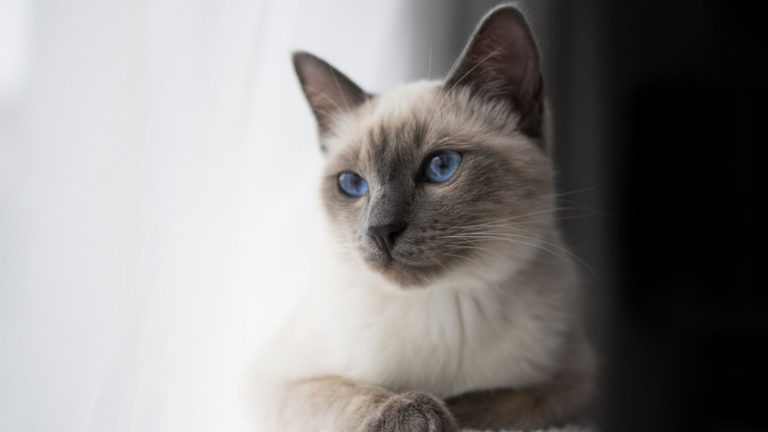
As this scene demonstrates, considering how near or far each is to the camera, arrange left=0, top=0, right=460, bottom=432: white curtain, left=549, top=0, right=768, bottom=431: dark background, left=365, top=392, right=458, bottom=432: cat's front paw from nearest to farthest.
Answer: left=0, top=0, right=460, bottom=432: white curtain, left=365, top=392, right=458, bottom=432: cat's front paw, left=549, top=0, right=768, bottom=431: dark background

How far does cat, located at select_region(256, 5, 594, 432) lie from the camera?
0.99 meters

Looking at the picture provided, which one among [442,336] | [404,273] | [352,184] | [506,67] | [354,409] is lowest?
[354,409]

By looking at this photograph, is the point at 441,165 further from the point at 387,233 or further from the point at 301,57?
the point at 301,57

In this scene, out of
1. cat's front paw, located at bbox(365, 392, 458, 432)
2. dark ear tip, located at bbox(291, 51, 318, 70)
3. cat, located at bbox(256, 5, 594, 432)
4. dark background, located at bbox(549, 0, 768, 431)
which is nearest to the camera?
cat's front paw, located at bbox(365, 392, 458, 432)

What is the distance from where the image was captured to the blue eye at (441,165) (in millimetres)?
1045

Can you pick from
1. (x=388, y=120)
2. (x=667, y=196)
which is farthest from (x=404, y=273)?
(x=667, y=196)

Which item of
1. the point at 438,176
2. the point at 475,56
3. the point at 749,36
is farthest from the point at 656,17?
Answer: the point at 438,176

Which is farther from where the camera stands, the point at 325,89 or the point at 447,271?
the point at 325,89

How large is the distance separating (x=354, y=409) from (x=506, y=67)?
0.66 meters

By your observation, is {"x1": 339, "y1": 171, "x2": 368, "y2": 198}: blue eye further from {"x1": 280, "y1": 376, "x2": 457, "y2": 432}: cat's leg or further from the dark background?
the dark background

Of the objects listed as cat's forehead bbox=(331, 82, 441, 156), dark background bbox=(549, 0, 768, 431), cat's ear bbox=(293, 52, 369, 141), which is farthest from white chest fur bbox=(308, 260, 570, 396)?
dark background bbox=(549, 0, 768, 431)

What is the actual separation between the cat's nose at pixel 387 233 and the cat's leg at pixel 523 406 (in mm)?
292

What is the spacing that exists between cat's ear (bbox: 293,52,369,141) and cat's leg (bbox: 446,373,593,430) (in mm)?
608

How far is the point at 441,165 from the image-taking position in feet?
3.47
